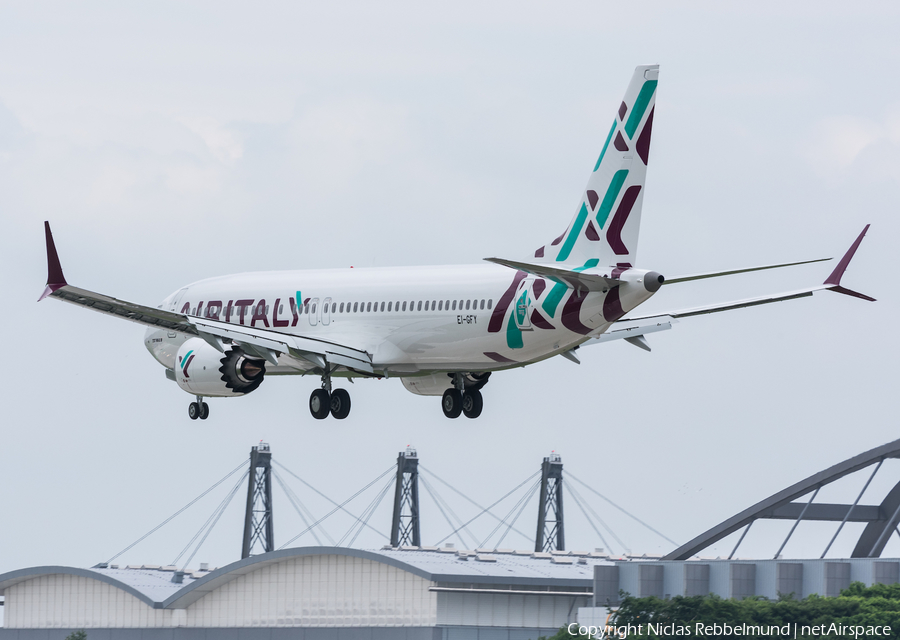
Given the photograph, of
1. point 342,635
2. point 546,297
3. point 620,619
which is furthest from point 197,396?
point 342,635

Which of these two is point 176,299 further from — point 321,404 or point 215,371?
point 321,404

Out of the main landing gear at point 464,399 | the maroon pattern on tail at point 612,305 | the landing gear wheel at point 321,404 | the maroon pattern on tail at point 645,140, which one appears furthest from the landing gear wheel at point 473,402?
the maroon pattern on tail at point 645,140

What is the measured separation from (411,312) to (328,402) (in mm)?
5473

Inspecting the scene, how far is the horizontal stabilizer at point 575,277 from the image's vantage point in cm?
5538

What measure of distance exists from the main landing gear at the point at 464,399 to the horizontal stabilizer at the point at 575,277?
10.3m

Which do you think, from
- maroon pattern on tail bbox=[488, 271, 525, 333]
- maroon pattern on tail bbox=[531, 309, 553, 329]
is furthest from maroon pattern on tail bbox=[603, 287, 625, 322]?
maroon pattern on tail bbox=[488, 271, 525, 333]

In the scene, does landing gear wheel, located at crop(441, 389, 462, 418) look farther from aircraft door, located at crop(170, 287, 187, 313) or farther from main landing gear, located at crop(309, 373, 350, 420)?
aircraft door, located at crop(170, 287, 187, 313)

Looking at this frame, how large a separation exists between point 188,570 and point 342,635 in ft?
109

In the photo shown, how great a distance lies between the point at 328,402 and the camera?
67125 mm

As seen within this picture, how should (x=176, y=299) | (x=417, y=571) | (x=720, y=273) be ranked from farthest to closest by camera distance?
(x=417, y=571) → (x=176, y=299) → (x=720, y=273)

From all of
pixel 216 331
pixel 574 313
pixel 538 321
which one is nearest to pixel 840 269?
pixel 574 313

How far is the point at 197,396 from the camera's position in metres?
69.6

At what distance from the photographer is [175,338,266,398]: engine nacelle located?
66.6 metres

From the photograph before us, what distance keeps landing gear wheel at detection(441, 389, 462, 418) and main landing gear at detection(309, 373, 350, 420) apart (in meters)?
4.11
